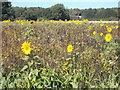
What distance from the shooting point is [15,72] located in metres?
2.84

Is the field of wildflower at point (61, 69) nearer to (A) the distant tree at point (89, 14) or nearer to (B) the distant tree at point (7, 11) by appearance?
(A) the distant tree at point (89, 14)

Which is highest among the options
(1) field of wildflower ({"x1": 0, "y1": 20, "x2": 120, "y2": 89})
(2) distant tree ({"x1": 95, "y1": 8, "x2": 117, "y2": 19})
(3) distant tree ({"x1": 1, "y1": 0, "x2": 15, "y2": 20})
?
(3) distant tree ({"x1": 1, "y1": 0, "x2": 15, "y2": 20})

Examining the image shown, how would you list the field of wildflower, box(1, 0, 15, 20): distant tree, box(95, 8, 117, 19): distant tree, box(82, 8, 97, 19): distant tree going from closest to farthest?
the field of wildflower < box(95, 8, 117, 19): distant tree < box(82, 8, 97, 19): distant tree < box(1, 0, 15, 20): distant tree

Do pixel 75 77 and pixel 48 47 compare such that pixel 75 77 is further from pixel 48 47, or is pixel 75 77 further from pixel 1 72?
pixel 48 47

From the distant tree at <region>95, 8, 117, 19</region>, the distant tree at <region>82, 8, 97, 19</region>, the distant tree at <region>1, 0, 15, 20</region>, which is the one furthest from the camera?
the distant tree at <region>1, 0, 15, 20</region>

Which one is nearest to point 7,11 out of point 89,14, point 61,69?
point 89,14

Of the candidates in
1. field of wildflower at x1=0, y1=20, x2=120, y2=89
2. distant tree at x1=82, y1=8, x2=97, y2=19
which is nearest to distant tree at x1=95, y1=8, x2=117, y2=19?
distant tree at x1=82, y1=8, x2=97, y2=19

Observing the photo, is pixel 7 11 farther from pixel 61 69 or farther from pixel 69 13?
pixel 61 69

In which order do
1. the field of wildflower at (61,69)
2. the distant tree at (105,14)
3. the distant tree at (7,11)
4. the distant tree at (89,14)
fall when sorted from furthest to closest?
the distant tree at (7,11) < the distant tree at (89,14) < the distant tree at (105,14) < the field of wildflower at (61,69)

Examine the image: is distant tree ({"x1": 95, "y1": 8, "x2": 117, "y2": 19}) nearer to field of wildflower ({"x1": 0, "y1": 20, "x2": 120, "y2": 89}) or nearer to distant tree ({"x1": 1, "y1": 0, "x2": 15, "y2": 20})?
field of wildflower ({"x1": 0, "y1": 20, "x2": 120, "y2": 89})

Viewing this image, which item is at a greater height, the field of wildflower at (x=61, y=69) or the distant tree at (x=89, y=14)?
the distant tree at (x=89, y=14)

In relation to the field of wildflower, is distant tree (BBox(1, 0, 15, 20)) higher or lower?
higher

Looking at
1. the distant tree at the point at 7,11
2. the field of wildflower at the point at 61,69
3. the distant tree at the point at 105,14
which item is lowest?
the field of wildflower at the point at 61,69

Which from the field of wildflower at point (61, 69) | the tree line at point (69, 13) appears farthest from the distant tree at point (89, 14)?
the field of wildflower at point (61, 69)
